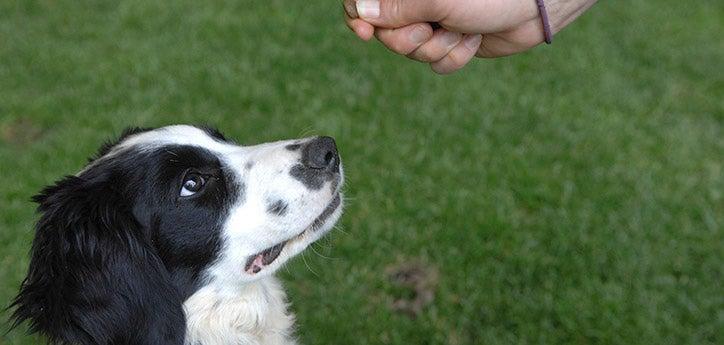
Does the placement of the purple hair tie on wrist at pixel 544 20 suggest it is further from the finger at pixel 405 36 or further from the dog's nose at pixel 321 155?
the dog's nose at pixel 321 155

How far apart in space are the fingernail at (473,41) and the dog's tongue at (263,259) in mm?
989

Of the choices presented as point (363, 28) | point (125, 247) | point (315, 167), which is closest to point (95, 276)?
point (125, 247)

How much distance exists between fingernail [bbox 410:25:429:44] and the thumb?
51 millimetres

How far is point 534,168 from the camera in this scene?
462 cm

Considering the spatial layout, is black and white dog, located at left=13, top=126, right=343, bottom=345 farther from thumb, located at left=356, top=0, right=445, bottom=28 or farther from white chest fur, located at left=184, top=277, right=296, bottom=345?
thumb, located at left=356, top=0, right=445, bottom=28

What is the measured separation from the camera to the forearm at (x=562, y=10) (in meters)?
2.78

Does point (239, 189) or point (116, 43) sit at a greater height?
point (239, 189)

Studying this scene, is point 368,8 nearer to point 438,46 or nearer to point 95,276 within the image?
point 438,46

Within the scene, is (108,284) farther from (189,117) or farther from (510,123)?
(510,123)

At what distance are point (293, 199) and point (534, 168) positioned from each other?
240 cm

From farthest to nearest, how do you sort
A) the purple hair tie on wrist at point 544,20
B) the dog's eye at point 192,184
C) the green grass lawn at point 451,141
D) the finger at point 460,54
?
1. the green grass lawn at point 451,141
2. the finger at point 460,54
3. the purple hair tie on wrist at point 544,20
4. the dog's eye at point 192,184

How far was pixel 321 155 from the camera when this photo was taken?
8.59 feet

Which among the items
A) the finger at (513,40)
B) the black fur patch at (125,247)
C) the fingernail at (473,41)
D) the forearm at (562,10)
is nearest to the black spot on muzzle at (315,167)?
the black fur patch at (125,247)

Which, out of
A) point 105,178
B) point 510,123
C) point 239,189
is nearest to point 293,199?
point 239,189
